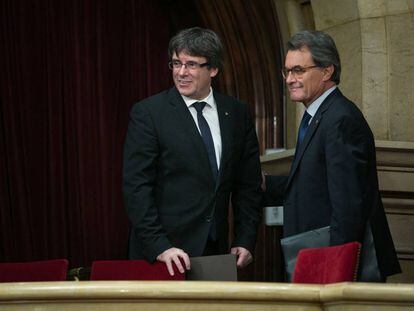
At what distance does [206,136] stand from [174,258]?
2.10 ft

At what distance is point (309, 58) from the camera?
476 centimetres

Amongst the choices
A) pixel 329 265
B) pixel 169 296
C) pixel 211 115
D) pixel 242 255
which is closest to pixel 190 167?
pixel 211 115

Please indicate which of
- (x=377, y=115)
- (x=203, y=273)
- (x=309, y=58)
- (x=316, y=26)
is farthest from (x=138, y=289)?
(x=316, y=26)

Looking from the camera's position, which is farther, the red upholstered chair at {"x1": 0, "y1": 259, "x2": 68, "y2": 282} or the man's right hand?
the man's right hand

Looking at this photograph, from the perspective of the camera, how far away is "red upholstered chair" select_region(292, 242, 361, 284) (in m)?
3.60

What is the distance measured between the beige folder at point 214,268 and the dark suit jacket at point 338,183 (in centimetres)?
41

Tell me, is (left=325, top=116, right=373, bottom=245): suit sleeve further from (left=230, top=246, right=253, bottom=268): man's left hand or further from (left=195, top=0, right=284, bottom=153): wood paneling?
(left=195, top=0, right=284, bottom=153): wood paneling

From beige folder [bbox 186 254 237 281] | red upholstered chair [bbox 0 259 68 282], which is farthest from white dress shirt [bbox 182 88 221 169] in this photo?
red upholstered chair [bbox 0 259 68 282]

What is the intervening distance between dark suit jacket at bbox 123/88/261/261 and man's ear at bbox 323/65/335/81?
45 cm

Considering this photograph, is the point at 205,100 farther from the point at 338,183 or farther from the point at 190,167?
the point at 338,183

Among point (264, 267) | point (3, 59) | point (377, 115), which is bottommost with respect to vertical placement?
point (264, 267)

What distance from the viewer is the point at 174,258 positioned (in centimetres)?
444

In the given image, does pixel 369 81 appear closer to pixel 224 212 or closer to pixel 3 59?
pixel 224 212

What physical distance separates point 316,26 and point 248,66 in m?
0.95
